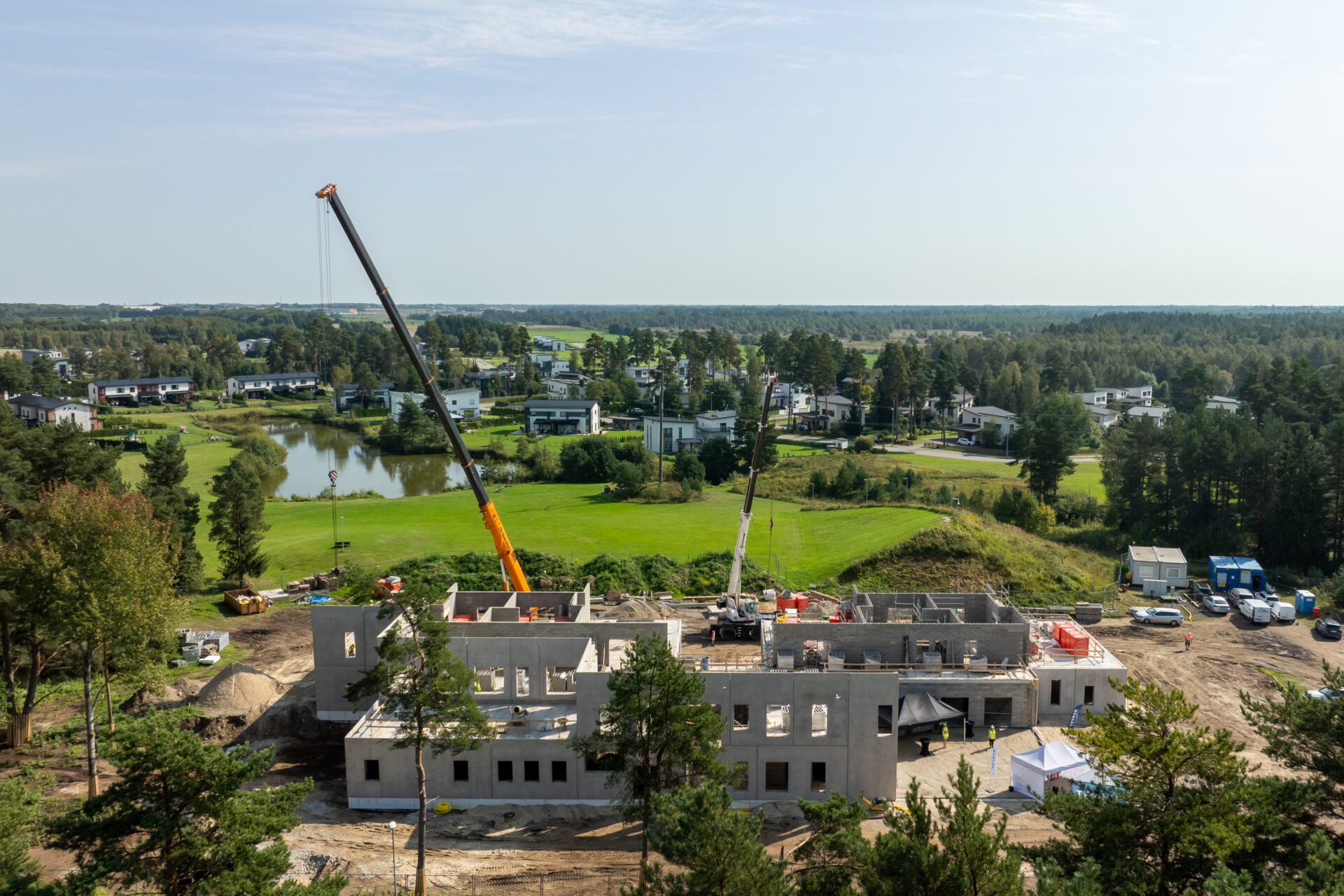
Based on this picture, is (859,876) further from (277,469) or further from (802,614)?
(277,469)

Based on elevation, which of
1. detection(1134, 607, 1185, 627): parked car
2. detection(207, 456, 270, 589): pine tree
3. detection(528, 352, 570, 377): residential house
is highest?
detection(528, 352, 570, 377): residential house

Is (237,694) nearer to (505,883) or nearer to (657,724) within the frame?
(505,883)

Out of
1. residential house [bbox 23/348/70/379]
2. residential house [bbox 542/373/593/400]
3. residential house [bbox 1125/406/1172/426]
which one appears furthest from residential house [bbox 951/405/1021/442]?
residential house [bbox 23/348/70/379]

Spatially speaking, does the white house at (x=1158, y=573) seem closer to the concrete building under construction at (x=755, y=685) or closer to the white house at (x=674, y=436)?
the concrete building under construction at (x=755, y=685)

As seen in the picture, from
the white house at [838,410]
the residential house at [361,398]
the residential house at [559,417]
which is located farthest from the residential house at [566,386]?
the white house at [838,410]

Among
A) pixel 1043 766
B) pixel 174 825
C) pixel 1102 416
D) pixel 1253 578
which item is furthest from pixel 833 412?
pixel 174 825

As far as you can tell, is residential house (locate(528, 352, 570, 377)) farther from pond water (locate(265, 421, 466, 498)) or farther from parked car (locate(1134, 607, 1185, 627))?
parked car (locate(1134, 607, 1185, 627))
